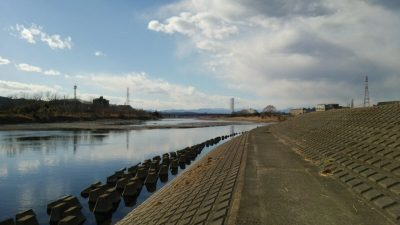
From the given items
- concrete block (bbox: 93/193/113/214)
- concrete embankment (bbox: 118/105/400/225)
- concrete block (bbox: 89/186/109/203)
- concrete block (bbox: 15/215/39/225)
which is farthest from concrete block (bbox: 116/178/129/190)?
concrete block (bbox: 15/215/39/225)

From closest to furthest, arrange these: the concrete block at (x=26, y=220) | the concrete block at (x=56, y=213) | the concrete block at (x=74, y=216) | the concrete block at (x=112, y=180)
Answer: the concrete block at (x=26, y=220) → the concrete block at (x=74, y=216) → the concrete block at (x=56, y=213) → the concrete block at (x=112, y=180)

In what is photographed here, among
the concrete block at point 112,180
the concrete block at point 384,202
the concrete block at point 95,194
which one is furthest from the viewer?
the concrete block at point 112,180

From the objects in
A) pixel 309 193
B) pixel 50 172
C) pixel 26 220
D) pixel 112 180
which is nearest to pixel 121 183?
pixel 112 180

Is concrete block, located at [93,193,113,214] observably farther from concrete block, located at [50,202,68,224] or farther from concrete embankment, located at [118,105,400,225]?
concrete embankment, located at [118,105,400,225]

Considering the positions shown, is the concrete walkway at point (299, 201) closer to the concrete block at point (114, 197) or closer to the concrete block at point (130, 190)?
the concrete block at point (114, 197)

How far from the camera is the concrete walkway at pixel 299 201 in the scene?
28.2 feet

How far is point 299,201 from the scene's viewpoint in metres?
10.3

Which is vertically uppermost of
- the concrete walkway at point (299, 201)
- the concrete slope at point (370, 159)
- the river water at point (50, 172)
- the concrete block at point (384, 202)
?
the concrete slope at point (370, 159)

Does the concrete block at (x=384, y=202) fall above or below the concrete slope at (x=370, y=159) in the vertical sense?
below

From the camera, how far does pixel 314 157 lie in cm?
1994

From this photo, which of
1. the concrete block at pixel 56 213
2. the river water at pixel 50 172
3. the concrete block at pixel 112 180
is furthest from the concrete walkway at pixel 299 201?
the concrete block at pixel 112 180

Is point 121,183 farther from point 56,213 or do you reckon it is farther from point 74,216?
point 74,216

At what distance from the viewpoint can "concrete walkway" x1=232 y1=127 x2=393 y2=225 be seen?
28.2 ft

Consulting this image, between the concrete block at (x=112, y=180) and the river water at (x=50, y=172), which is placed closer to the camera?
the river water at (x=50, y=172)
